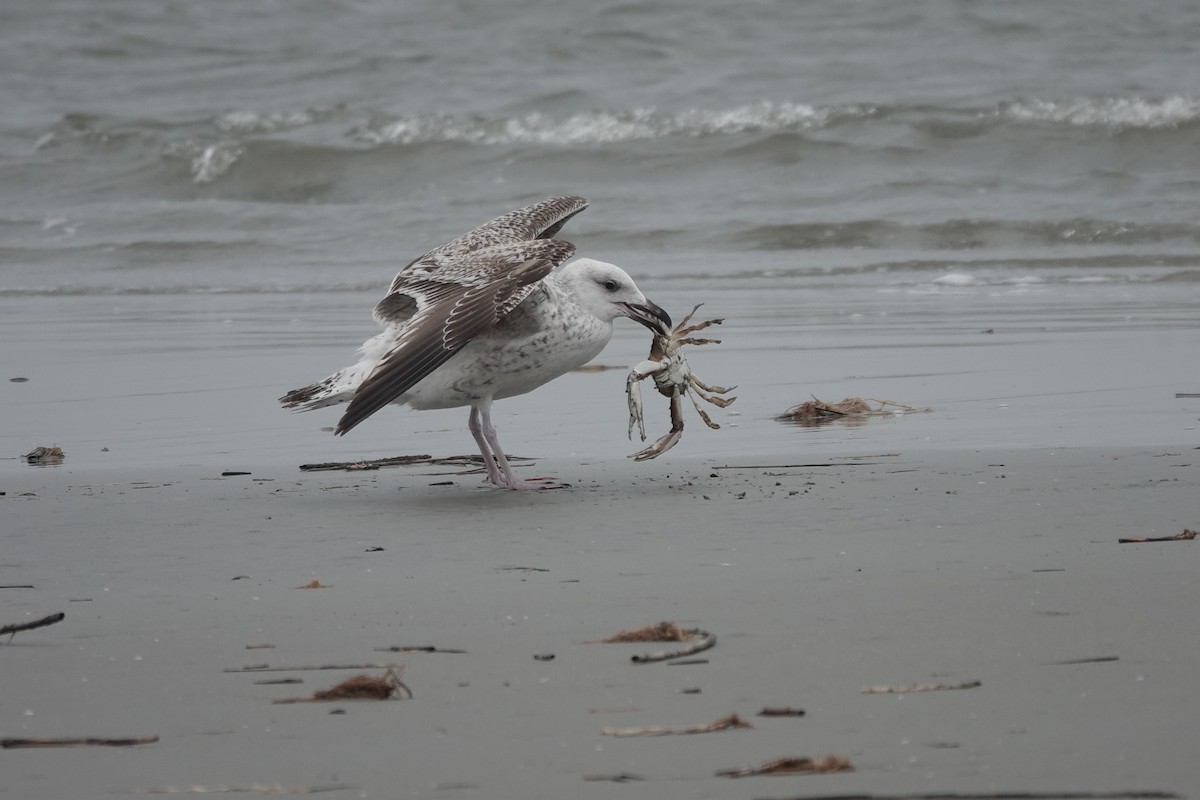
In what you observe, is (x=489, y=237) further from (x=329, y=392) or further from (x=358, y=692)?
(x=358, y=692)

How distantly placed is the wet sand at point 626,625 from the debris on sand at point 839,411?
1.08m

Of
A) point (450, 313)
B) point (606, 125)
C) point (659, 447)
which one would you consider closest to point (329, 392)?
point (450, 313)

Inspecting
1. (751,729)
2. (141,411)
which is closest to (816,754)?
(751,729)

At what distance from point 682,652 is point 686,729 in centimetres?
47

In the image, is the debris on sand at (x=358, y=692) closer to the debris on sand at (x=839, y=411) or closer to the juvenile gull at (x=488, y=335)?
the juvenile gull at (x=488, y=335)

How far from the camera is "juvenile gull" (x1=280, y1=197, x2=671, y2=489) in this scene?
219 inches

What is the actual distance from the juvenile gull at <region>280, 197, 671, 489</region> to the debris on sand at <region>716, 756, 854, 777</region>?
9.90ft

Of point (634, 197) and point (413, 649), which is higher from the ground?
point (634, 197)

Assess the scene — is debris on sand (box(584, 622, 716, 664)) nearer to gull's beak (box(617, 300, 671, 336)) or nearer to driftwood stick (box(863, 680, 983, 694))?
driftwood stick (box(863, 680, 983, 694))

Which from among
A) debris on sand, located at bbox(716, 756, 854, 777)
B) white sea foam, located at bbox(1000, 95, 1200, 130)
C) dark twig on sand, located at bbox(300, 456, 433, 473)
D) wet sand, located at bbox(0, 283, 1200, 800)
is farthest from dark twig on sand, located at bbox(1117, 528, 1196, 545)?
white sea foam, located at bbox(1000, 95, 1200, 130)

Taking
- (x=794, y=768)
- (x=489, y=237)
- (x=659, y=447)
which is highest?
(x=489, y=237)

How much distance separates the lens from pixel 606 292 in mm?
6039

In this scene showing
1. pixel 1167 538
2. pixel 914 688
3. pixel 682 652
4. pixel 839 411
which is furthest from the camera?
pixel 839 411

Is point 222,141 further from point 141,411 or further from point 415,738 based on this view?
point 415,738
